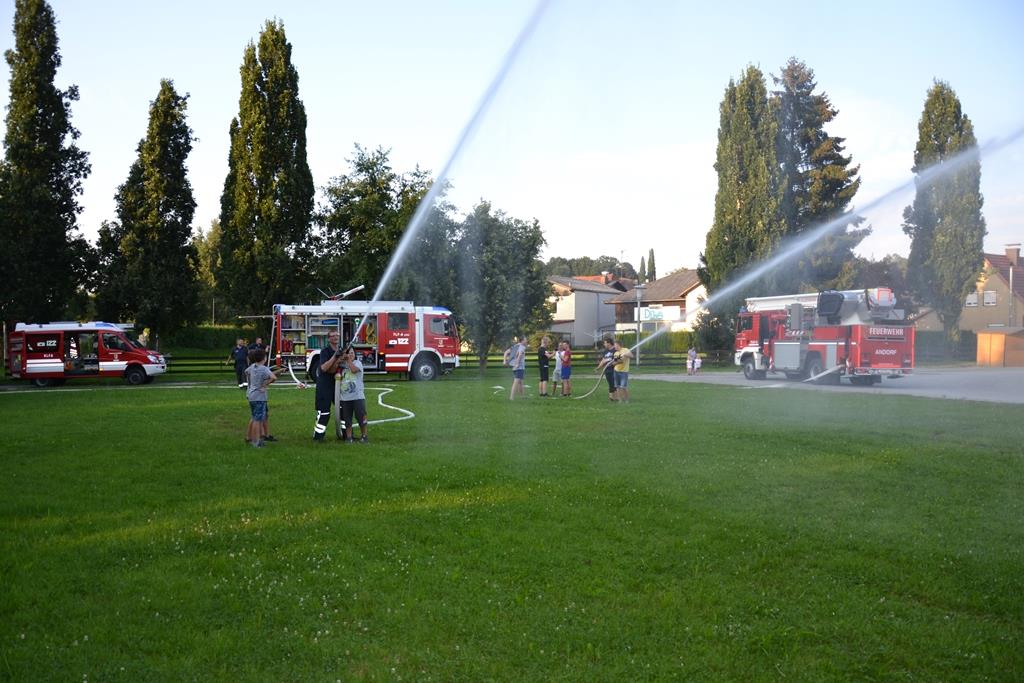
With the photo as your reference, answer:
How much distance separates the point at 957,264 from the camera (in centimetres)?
1507

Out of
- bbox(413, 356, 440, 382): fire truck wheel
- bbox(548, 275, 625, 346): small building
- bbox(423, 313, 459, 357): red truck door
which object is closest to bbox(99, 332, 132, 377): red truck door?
bbox(413, 356, 440, 382): fire truck wheel

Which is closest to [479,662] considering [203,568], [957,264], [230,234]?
[203,568]

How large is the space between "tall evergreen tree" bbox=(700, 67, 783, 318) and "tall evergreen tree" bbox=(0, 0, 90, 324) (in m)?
30.6

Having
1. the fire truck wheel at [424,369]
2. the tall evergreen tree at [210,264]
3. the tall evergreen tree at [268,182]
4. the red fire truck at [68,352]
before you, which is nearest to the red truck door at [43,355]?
the red fire truck at [68,352]

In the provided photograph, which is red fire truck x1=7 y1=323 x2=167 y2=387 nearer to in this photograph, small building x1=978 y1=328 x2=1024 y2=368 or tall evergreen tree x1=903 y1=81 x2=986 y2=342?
tall evergreen tree x1=903 y1=81 x2=986 y2=342

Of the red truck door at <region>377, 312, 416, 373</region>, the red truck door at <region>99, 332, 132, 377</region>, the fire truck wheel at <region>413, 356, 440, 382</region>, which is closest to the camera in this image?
the red truck door at <region>99, 332, 132, 377</region>

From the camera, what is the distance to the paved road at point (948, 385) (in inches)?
1041

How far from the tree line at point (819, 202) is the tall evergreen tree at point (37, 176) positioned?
30.6 m

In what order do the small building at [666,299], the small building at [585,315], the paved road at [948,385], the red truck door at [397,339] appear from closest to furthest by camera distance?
the paved road at [948,385]
the red truck door at [397,339]
the small building at [585,315]
the small building at [666,299]

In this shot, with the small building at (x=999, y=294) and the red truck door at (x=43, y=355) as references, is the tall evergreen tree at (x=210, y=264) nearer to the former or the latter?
the red truck door at (x=43, y=355)

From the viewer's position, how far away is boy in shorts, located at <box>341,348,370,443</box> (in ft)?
50.5

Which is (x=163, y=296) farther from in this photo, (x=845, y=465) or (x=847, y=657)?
(x=847, y=657)

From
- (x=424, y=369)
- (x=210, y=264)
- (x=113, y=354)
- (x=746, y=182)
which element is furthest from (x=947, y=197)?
(x=210, y=264)

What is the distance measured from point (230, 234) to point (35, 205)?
9.78 m
